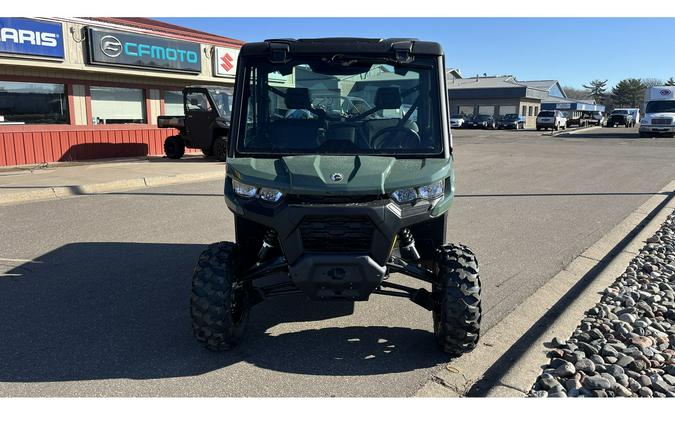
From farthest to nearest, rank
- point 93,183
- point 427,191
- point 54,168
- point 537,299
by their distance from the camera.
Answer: point 54,168 → point 93,183 → point 537,299 → point 427,191

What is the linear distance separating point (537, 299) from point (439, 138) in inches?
78.3

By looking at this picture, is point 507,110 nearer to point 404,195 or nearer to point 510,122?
point 510,122

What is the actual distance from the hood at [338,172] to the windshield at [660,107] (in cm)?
3841

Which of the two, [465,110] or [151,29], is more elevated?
[151,29]

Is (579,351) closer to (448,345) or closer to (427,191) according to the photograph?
(448,345)

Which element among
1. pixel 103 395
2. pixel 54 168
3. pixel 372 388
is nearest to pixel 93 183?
pixel 54 168

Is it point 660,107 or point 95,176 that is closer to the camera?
point 95,176

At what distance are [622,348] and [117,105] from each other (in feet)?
53.4

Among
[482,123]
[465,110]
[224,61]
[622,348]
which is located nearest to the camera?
[622,348]

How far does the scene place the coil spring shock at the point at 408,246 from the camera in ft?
12.6

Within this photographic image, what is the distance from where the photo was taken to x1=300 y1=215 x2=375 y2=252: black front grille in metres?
3.42

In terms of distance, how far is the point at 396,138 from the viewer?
4.00 meters

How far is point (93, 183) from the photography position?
11.3 meters

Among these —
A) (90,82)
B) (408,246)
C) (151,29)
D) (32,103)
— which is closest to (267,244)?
(408,246)
